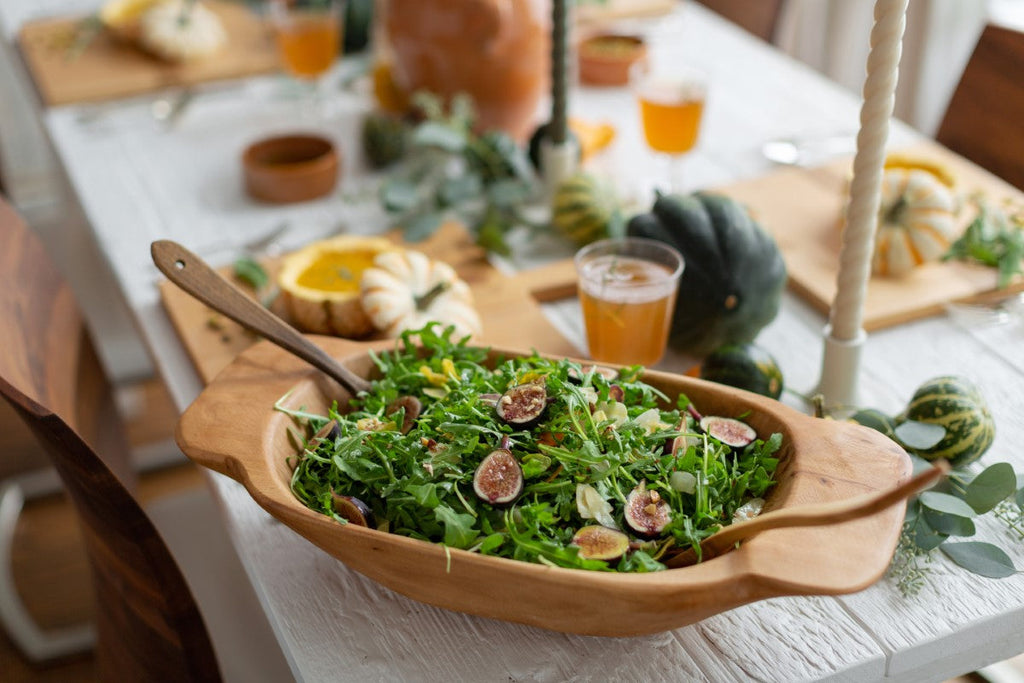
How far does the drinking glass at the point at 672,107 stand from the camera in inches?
62.3

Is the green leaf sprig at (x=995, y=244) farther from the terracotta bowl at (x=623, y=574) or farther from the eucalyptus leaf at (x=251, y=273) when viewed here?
the eucalyptus leaf at (x=251, y=273)

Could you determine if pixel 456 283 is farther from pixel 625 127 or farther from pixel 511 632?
pixel 625 127

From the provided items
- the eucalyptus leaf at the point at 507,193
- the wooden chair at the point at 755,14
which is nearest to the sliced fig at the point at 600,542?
the eucalyptus leaf at the point at 507,193

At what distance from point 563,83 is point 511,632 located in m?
0.91

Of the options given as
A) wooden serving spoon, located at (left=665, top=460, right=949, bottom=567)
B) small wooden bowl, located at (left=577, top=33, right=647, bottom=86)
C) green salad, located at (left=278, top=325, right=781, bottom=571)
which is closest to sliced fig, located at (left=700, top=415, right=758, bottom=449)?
green salad, located at (left=278, top=325, right=781, bottom=571)

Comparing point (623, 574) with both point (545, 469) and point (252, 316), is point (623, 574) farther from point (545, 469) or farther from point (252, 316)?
point (252, 316)

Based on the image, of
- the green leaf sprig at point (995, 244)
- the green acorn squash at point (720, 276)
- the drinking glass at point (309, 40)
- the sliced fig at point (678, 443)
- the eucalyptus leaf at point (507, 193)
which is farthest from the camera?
the drinking glass at point (309, 40)

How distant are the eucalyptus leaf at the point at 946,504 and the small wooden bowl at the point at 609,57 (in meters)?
1.26

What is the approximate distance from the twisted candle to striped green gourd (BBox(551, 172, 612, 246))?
19.0 inches

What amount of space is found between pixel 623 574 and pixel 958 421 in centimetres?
46

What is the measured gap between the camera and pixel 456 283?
1.29m

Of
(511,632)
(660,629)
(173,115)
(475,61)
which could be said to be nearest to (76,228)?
(173,115)

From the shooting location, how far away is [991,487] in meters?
0.94

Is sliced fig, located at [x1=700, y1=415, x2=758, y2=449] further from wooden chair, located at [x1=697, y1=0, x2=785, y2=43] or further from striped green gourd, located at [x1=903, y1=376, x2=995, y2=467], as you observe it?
wooden chair, located at [x1=697, y1=0, x2=785, y2=43]
